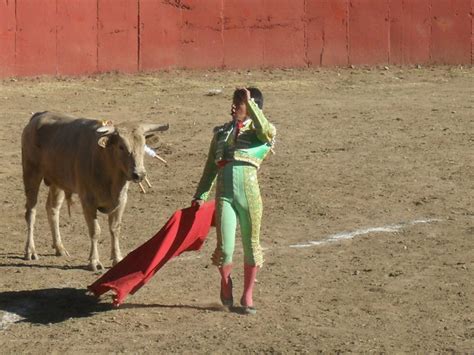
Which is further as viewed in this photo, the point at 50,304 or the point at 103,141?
the point at 103,141

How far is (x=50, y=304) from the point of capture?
30.8ft

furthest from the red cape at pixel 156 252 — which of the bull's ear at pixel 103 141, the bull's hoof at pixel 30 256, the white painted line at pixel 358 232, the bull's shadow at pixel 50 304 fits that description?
the white painted line at pixel 358 232

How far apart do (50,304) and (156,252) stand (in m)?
0.89

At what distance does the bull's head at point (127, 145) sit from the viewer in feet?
32.7

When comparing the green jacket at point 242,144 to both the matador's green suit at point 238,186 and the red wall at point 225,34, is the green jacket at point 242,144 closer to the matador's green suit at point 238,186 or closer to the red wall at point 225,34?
the matador's green suit at point 238,186

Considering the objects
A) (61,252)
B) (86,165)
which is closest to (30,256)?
(61,252)

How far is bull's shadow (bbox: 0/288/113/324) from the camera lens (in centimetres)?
912

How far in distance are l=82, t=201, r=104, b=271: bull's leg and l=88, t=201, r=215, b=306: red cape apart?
3.73ft

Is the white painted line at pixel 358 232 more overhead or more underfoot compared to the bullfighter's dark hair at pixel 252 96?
more underfoot

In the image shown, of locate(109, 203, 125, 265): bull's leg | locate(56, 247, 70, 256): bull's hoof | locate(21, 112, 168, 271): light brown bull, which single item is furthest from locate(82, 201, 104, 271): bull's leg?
locate(56, 247, 70, 256): bull's hoof

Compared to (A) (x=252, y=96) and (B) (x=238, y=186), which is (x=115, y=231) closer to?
(B) (x=238, y=186)

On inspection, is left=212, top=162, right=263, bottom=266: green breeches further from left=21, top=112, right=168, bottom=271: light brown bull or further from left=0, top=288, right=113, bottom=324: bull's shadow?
left=21, top=112, right=168, bottom=271: light brown bull

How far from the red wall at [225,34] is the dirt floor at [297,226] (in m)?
0.36

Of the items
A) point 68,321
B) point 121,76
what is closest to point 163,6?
point 121,76
